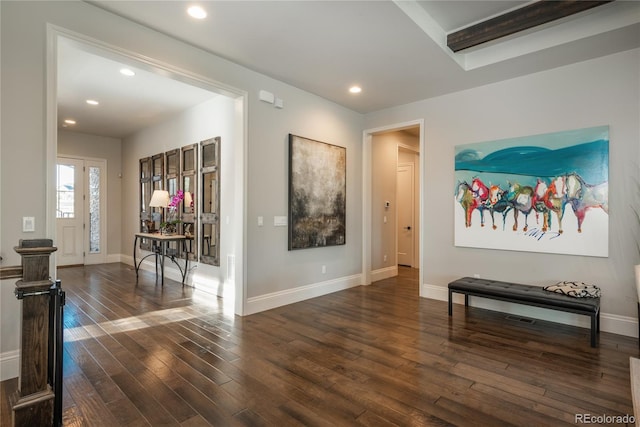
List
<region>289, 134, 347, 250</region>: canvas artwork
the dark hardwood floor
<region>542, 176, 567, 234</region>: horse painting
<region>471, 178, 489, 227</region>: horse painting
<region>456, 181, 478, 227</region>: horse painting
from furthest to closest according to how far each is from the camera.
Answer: <region>289, 134, 347, 250</region>: canvas artwork, <region>456, 181, 478, 227</region>: horse painting, <region>471, 178, 489, 227</region>: horse painting, <region>542, 176, 567, 234</region>: horse painting, the dark hardwood floor

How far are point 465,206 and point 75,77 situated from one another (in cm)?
571

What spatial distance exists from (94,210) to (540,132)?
29.9 feet

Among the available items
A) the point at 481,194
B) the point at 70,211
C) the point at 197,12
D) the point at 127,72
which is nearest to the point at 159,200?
the point at 127,72

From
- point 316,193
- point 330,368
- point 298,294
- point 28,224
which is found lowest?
point 330,368

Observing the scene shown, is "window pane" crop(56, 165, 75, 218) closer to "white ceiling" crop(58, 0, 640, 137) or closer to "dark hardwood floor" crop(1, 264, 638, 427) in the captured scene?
"white ceiling" crop(58, 0, 640, 137)

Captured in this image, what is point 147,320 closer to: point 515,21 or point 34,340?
point 34,340

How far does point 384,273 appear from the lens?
645 cm

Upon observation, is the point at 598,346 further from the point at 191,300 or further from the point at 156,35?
the point at 156,35

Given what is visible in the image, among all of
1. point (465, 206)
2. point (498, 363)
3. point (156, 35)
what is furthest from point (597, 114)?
point (156, 35)

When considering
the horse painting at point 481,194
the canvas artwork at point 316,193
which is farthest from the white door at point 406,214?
the horse painting at point 481,194

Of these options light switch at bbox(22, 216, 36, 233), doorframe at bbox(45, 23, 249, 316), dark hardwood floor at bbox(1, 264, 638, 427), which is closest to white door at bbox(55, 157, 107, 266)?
dark hardwood floor at bbox(1, 264, 638, 427)

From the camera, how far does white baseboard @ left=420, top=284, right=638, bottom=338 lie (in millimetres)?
3480

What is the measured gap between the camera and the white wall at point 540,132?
3.50 meters

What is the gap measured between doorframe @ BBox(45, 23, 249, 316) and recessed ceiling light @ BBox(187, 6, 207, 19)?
63cm
